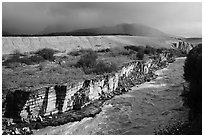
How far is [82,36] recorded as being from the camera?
39.6m

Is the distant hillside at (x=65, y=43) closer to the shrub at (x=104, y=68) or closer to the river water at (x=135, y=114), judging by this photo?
the shrub at (x=104, y=68)

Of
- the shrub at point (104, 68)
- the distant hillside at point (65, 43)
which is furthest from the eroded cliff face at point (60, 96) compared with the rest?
the distant hillside at point (65, 43)

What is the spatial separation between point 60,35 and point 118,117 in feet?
101

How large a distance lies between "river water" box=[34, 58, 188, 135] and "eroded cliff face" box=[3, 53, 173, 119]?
0.67 m

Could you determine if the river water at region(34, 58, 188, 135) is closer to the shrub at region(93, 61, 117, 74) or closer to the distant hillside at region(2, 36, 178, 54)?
the shrub at region(93, 61, 117, 74)

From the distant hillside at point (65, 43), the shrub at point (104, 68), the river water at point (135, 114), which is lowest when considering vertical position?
the river water at point (135, 114)

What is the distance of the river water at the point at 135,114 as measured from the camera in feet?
31.0

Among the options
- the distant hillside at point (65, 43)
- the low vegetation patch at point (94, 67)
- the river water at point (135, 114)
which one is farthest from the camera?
the distant hillside at point (65, 43)

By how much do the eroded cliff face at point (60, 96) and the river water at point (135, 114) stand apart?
0.67 meters

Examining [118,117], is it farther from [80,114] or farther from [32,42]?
[32,42]

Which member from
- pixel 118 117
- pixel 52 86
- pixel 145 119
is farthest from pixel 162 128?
pixel 52 86

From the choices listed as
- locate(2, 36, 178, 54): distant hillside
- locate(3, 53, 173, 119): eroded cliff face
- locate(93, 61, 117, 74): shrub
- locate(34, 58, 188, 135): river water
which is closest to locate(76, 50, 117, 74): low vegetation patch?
locate(93, 61, 117, 74): shrub

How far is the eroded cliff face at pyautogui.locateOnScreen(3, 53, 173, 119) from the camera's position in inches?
380

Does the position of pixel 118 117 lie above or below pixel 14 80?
below
